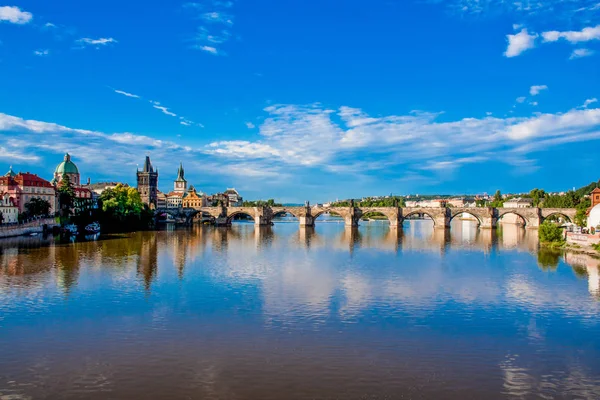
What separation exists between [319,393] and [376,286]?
1747cm

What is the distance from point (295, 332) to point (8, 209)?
59.8 metres

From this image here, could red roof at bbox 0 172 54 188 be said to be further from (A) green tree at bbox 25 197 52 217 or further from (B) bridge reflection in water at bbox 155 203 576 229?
(B) bridge reflection in water at bbox 155 203 576 229

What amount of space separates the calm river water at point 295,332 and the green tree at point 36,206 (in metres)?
32.3

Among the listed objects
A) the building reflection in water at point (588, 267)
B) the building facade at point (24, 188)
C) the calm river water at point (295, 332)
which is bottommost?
the calm river water at point (295, 332)

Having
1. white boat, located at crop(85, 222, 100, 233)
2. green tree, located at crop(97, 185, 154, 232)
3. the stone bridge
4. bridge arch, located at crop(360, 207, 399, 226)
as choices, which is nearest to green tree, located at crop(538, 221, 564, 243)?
the stone bridge

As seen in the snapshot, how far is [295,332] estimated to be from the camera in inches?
811

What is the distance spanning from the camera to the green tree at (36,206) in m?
68.8

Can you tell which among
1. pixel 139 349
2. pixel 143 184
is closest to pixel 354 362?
pixel 139 349

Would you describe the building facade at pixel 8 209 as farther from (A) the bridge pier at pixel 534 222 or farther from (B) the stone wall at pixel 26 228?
(A) the bridge pier at pixel 534 222

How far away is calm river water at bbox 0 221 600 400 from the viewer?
15281 millimetres

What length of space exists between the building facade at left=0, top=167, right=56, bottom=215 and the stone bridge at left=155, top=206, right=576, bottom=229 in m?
39.7

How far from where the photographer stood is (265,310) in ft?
80.3

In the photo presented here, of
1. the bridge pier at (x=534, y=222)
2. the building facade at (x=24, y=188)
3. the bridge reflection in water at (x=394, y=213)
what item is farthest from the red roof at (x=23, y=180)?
the bridge pier at (x=534, y=222)

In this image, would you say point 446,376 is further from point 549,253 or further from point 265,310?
point 549,253
